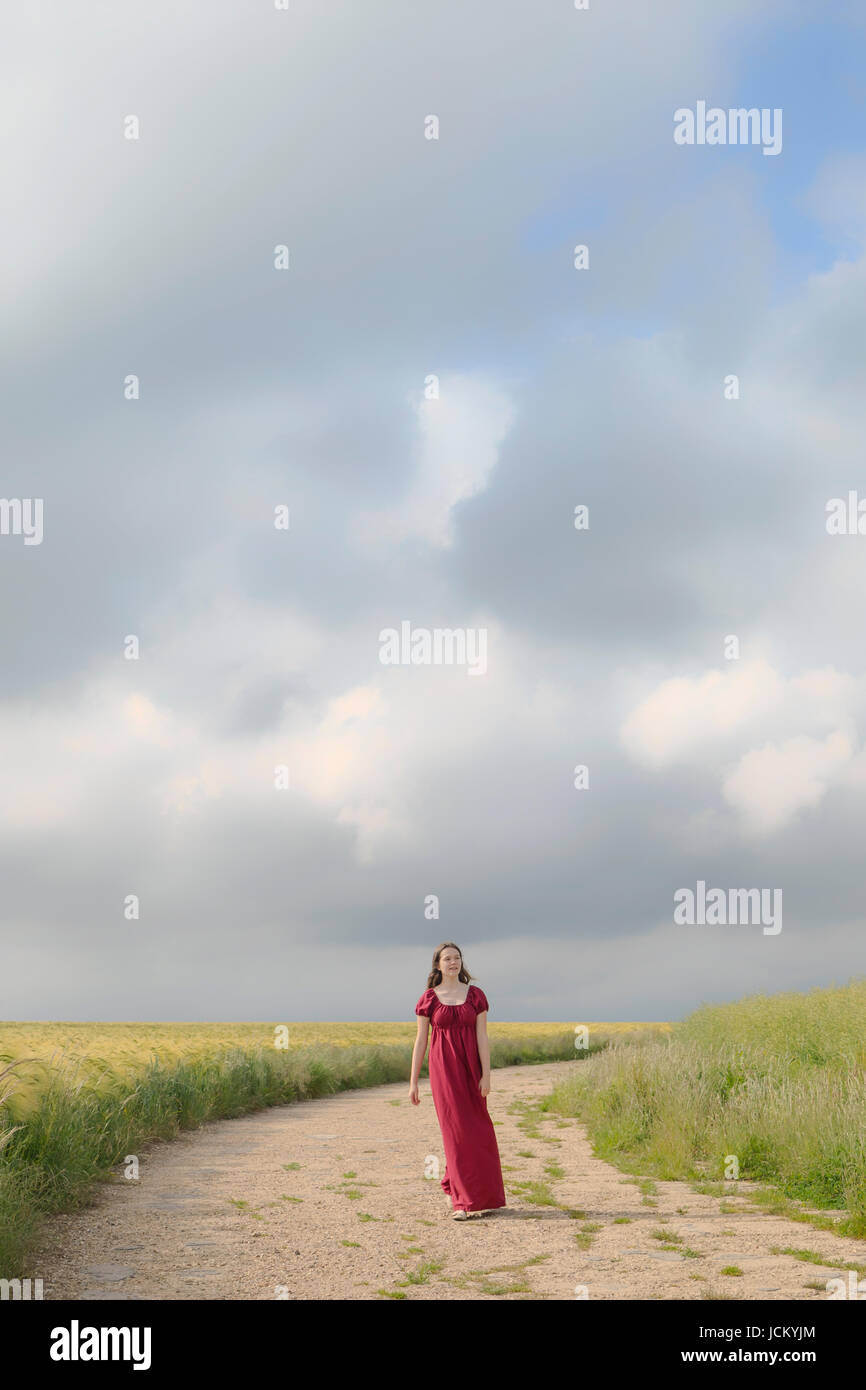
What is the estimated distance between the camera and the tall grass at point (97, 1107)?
9.50m

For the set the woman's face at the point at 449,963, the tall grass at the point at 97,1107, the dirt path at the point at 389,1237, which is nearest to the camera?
the dirt path at the point at 389,1237

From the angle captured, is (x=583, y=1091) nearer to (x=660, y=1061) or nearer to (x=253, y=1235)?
(x=660, y=1061)

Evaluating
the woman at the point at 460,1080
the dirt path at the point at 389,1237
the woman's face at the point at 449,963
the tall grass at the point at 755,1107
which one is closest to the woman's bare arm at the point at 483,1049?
the woman at the point at 460,1080

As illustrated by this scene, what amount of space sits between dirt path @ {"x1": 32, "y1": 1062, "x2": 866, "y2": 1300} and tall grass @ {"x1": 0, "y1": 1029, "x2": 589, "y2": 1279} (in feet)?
1.06

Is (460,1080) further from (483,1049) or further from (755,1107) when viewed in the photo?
(755,1107)

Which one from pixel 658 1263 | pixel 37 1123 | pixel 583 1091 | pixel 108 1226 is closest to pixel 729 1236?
pixel 658 1263

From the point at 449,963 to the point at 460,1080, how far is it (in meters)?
1.01

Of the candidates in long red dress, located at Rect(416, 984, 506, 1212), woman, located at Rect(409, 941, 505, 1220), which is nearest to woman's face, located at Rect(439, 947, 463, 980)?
woman, located at Rect(409, 941, 505, 1220)

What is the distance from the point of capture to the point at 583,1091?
62.1 ft

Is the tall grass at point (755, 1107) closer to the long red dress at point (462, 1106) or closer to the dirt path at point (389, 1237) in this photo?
the dirt path at point (389, 1237)

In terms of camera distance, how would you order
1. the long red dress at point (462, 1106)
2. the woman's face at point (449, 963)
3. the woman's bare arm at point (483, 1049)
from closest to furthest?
the long red dress at point (462, 1106)
the woman's bare arm at point (483, 1049)
the woman's face at point (449, 963)

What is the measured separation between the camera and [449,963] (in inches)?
400

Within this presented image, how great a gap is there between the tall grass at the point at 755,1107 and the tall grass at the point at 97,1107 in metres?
5.50

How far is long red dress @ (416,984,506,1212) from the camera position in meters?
9.82
